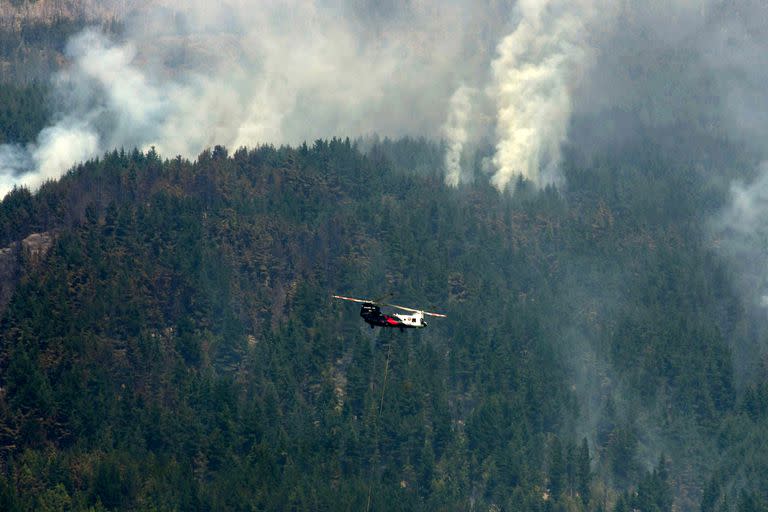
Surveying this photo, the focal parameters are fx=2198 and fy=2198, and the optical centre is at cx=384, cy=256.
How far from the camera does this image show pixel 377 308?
200m
